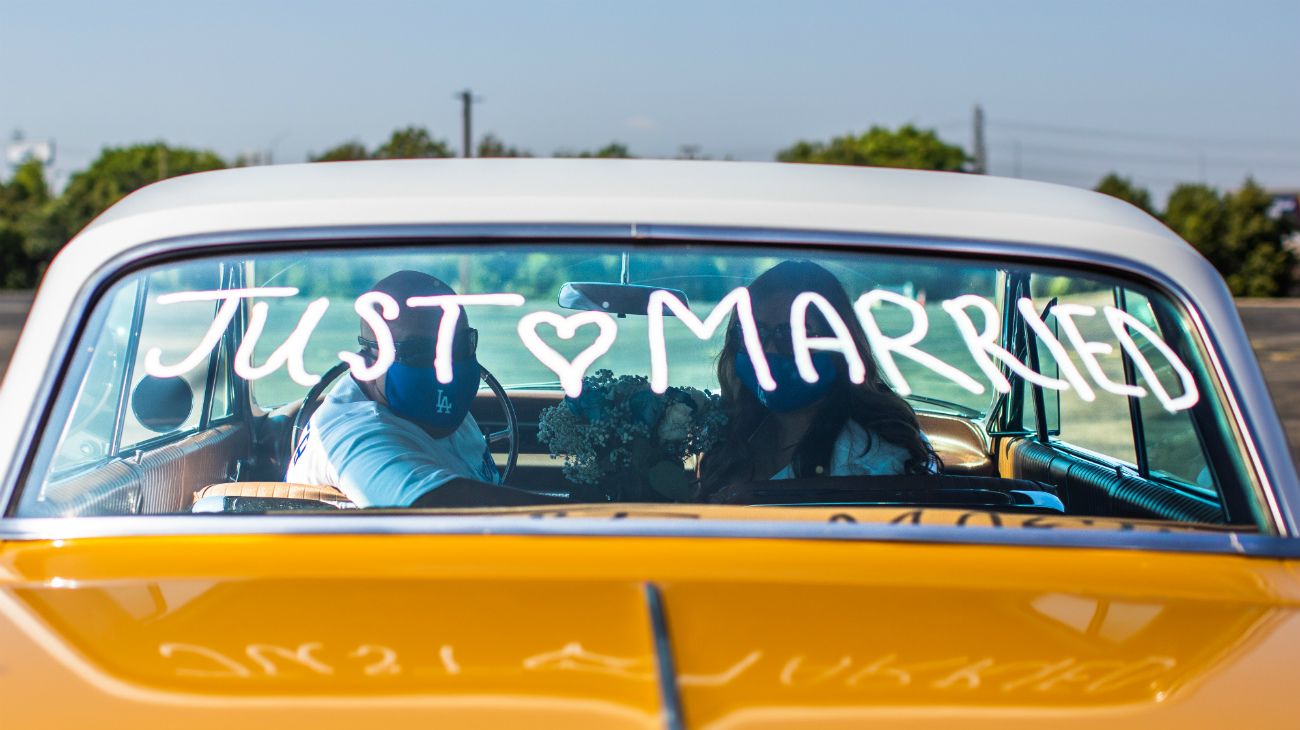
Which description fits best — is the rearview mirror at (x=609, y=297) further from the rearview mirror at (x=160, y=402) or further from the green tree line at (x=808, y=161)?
the green tree line at (x=808, y=161)

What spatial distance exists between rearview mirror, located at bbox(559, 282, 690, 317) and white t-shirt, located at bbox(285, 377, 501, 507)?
345 mm

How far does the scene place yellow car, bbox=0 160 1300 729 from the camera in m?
1.30

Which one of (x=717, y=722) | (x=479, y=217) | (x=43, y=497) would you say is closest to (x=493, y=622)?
(x=717, y=722)

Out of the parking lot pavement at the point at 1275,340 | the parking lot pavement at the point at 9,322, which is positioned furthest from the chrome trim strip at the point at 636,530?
the parking lot pavement at the point at 9,322

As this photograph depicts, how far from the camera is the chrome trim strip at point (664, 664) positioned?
119cm

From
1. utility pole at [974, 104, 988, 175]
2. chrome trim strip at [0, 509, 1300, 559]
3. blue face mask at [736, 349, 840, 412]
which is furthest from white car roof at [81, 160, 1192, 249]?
utility pole at [974, 104, 988, 175]

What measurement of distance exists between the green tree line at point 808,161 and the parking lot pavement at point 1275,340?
2.63 metres

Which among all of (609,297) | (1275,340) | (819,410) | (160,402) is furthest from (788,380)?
(1275,340)

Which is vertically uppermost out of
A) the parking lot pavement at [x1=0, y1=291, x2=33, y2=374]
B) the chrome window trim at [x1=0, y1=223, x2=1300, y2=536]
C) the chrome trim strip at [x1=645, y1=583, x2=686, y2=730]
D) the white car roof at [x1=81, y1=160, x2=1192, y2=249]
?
the white car roof at [x1=81, y1=160, x2=1192, y2=249]

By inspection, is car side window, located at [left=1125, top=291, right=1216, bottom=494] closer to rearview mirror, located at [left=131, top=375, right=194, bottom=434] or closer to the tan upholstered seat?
the tan upholstered seat

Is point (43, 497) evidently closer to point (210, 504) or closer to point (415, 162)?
point (210, 504)

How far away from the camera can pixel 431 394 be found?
85.7 inches

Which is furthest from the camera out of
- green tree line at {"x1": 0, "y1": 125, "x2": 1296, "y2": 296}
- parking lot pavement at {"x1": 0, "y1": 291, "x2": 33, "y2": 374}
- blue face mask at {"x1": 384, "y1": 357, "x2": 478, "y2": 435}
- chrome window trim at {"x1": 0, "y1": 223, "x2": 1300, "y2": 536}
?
green tree line at {"x1": 0, "y1": 125, "x2": 1296, "y2": 296}

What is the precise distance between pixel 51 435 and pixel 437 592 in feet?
2.26
